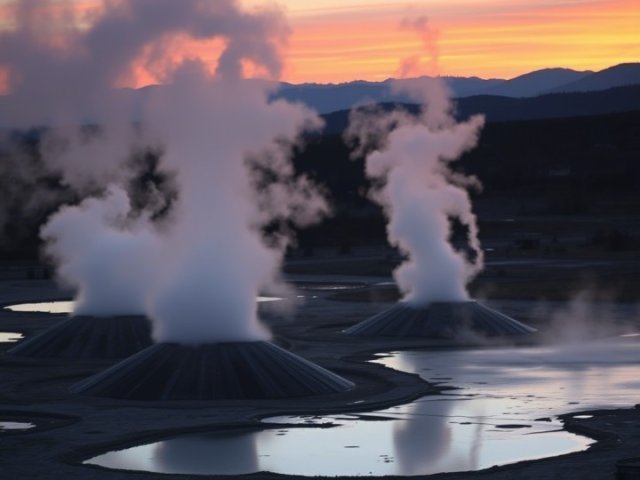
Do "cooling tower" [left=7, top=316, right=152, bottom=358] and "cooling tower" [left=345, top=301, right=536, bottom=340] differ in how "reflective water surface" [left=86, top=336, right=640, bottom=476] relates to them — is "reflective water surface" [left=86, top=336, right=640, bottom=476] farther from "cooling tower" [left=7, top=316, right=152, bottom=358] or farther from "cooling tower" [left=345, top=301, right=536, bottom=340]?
"cooling tower" [left=7, top=316, right=152, bottom=358]

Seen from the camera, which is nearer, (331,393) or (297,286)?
(331,393)

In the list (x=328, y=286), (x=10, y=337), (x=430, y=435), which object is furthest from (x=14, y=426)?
(x=328, y=286)

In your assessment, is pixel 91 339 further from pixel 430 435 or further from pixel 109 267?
pixel 430 435

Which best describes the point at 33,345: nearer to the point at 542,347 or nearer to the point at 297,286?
the point at 542,347

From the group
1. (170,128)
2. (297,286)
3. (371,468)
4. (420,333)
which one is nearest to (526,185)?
(297,286)

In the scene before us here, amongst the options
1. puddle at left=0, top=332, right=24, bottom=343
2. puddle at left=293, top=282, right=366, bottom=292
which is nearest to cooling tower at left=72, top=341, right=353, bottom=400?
puddle at left=0, top=332, right=24, bottom=343


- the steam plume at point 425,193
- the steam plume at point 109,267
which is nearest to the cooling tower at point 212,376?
the steam plume at point 109,267

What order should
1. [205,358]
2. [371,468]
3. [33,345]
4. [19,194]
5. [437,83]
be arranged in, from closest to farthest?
[371,468], [205,358], [33,345], [437,83], [19,194]
